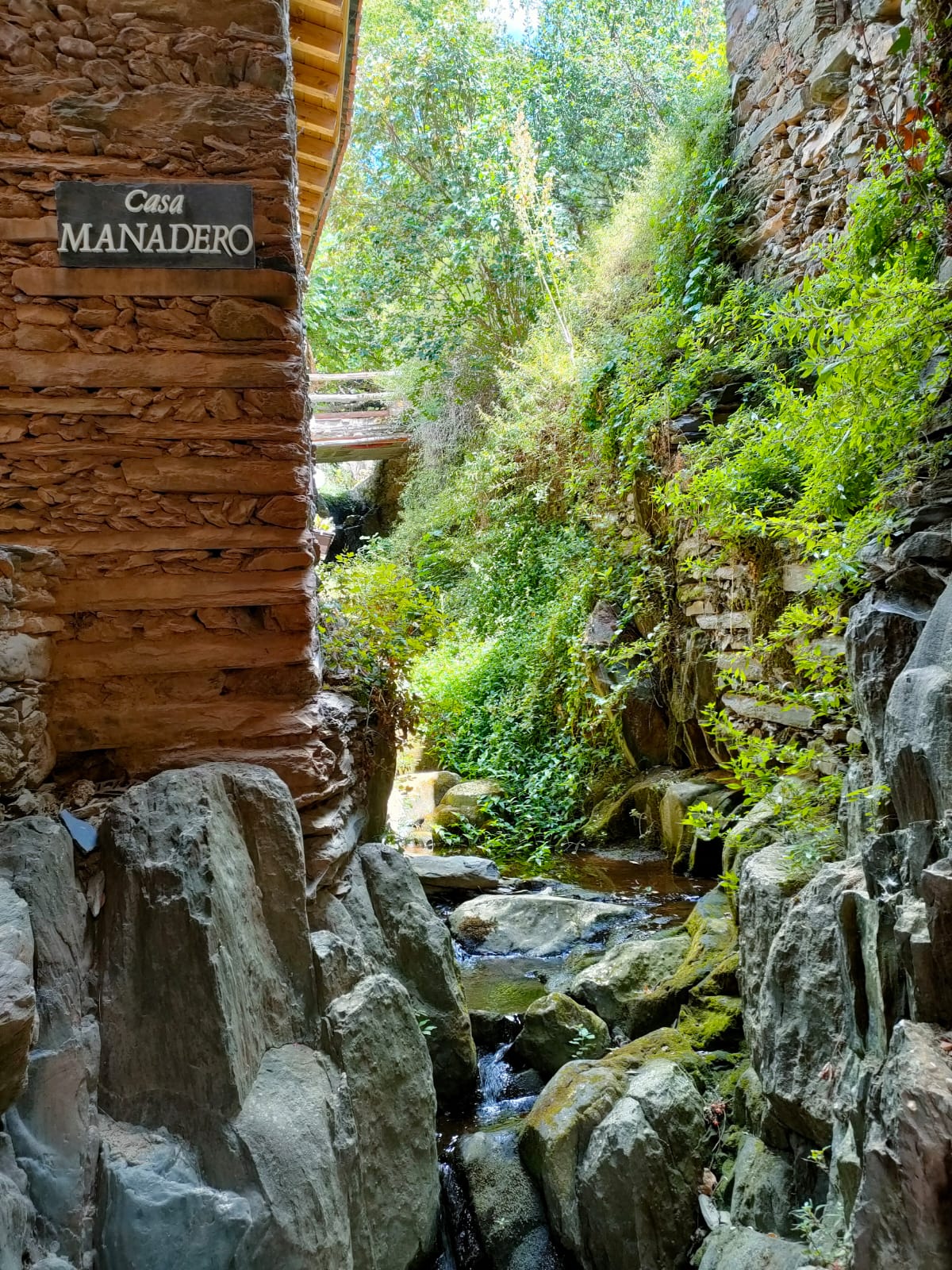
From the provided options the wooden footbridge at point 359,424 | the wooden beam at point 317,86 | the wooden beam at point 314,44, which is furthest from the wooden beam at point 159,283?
the wooden footbridge at point 359,424

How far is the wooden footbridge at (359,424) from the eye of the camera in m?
13.6

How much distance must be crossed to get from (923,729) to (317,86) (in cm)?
462

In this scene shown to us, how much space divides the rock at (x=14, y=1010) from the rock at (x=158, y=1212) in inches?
17.6

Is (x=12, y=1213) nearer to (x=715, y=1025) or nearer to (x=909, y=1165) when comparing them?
(x=909, y=1165)

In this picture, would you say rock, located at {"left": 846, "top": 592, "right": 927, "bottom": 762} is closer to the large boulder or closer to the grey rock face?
the large boulder

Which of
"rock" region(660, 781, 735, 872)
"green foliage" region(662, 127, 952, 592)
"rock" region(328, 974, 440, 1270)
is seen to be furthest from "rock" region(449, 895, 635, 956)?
"green foliage" region(662, 127, 952, 592)

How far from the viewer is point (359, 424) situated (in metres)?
14.1

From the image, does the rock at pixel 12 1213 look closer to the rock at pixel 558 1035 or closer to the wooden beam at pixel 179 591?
the wooden beam at pixel 179 591

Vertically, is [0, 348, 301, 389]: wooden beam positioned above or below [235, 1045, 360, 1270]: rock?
above

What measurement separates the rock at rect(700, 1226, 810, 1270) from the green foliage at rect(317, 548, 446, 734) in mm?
2394

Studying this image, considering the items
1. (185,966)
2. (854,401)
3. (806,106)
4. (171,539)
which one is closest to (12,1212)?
(185,966)

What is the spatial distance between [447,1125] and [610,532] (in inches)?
210

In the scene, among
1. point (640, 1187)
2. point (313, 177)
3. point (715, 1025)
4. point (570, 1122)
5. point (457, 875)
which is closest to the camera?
point (640, 1187)

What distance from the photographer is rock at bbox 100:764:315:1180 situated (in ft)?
8.02
